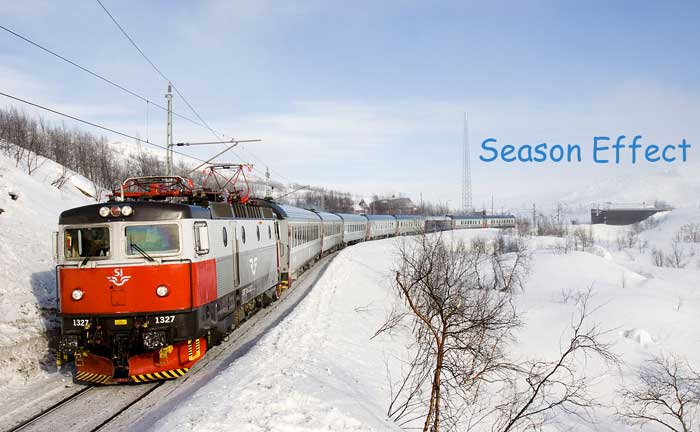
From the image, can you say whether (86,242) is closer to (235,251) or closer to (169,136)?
(235,251)

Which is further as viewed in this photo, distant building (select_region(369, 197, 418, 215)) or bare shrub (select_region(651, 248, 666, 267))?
distant building (select_region(369, 197, 418, 215))

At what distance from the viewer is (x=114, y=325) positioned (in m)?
9.00

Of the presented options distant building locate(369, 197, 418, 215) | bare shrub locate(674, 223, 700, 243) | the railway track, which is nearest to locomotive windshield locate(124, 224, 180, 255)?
the railway track

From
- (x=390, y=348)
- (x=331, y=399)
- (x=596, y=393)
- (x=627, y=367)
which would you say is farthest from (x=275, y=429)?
(x=627, y=367)

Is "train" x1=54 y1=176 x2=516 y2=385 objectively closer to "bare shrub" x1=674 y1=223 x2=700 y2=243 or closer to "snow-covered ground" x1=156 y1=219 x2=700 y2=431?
"snow-covered ground" x1=156 y1=219 x2=700 y2=431

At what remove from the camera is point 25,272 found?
14133 mm

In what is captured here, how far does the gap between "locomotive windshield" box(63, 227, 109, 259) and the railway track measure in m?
2.47

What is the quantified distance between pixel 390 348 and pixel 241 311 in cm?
568

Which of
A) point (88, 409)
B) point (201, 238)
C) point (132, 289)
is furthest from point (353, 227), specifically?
point (88, 409)

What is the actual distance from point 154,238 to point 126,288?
1009mm

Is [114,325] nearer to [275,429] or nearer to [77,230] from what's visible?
[77,230]

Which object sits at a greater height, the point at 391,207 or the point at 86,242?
the point at 391,207

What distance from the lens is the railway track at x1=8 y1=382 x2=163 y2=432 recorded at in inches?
291

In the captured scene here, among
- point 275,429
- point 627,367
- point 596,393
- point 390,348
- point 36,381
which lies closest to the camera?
point 275,429
